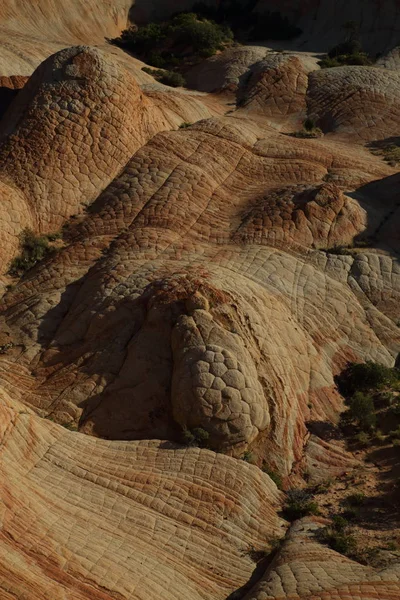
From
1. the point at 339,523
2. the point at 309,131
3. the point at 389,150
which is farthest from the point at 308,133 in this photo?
the point at 339,523

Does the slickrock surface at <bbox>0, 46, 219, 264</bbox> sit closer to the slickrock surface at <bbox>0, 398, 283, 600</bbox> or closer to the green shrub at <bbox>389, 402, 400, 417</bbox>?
the slickrock surface at <bbox>0, 398, 283, 600</bbox>

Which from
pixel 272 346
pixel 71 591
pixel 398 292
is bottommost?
pixel 398 292

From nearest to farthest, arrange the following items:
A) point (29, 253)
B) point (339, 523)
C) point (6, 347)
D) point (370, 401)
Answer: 1. point (339, 523)
2. point (370, 401)
3. point (6, 347)
4. point (29, 253)

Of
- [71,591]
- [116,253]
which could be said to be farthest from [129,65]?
[71,591]

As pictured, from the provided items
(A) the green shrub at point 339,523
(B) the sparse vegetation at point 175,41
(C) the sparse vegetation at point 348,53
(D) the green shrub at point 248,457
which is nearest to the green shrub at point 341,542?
A: (A) the green shrub at point 339,523

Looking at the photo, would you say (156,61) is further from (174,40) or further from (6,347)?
(6,347)

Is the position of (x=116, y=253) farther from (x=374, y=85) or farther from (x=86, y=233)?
(x=374, y=85)
